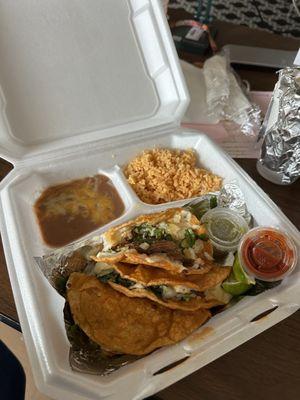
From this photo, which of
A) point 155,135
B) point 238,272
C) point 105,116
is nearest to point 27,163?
point 105,116

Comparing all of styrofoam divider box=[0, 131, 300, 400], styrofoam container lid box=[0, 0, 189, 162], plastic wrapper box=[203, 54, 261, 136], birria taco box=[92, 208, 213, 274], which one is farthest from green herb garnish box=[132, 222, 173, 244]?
plastic wrapper box=[203, 54, 261, 136]

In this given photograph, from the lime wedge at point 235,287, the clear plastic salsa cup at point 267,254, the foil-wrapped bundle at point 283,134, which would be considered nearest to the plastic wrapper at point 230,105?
the foil-wrapped bundle at point 283,134

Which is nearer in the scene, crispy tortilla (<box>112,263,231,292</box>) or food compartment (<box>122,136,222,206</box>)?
crispy tortilla (<box>112,263,231,292</box>)

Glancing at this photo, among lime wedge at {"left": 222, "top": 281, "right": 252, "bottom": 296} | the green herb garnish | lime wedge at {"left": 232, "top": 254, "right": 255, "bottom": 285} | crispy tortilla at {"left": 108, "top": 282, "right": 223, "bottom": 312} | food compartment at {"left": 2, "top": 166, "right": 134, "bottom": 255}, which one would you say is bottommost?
lime wedge at {"left": 222, "top": 281, "right": 252, "bottom": 296}

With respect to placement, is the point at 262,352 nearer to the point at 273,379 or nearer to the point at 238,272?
the point at 273,379

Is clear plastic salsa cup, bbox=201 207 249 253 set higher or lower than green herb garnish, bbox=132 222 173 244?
lower

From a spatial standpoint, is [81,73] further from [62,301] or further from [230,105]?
[62,301]

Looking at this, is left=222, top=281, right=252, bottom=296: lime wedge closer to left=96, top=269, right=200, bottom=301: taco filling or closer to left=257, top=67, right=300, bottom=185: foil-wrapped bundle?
left=96, top=269, right=200, bottom=301: taco filling

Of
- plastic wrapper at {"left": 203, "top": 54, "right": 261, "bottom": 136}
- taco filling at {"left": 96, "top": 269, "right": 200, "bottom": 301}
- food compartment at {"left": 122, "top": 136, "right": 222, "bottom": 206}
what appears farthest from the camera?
plastic wrapper at {"left": 203, "top": 54, "right": 261, "bottom": 136}

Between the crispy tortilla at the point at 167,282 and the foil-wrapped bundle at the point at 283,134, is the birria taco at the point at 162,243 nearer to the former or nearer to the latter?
the crispy tortilla at the point at 167,282
